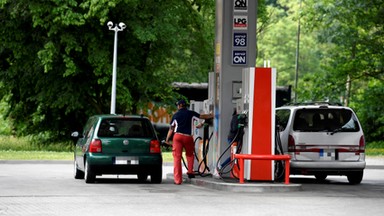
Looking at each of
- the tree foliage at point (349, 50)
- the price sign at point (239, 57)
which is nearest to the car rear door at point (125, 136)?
the price sign at point (239, 57)

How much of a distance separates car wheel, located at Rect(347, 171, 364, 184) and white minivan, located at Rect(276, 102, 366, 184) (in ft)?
0.41

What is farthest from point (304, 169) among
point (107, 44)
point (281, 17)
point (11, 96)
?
point (281, 17)

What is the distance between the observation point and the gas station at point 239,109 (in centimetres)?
2308

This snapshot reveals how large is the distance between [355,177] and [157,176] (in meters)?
4.59

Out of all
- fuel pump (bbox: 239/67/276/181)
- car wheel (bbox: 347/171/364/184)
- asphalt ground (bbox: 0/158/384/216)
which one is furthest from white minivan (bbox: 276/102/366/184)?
fuel pump (bbox: 239/67/276/181)

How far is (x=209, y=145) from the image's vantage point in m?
26.2

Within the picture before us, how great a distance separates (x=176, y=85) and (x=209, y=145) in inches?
1148

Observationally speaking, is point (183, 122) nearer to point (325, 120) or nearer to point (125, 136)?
point (125, 136)

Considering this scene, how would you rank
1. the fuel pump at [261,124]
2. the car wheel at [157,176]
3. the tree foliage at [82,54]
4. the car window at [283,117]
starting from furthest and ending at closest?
the tree foliage at [82,54] → the car window at [283,117] → the car wheel at [157,176] → the fuel pump at [261,124]

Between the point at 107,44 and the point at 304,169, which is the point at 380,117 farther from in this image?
the point at 304,169

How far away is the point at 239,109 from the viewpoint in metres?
24.1

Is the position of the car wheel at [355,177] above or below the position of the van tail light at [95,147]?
below

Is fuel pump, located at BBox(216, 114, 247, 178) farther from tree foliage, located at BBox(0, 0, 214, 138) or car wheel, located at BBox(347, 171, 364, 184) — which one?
tree foliage, located at BBox(0, 0, 214, 138)

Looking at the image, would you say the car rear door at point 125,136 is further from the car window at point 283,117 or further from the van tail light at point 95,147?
the car window at point 283,117
